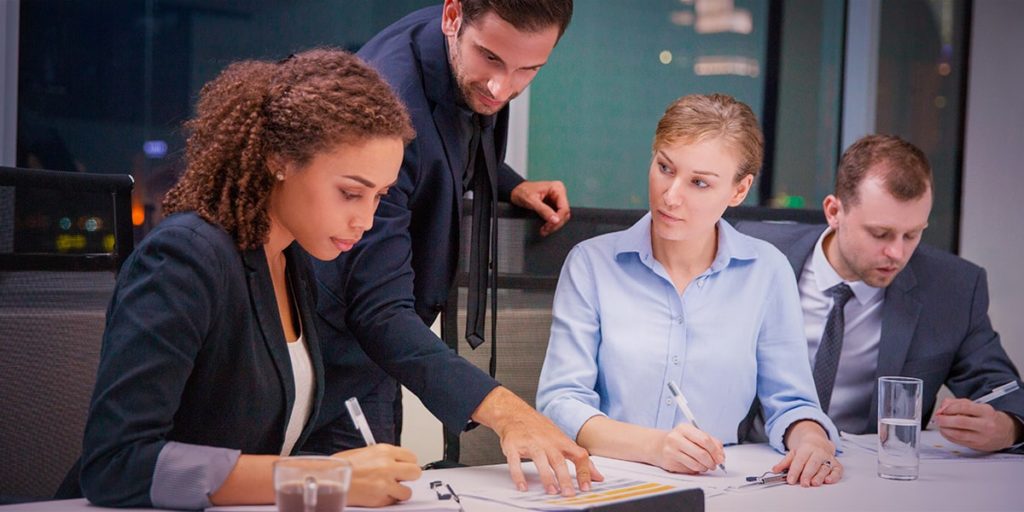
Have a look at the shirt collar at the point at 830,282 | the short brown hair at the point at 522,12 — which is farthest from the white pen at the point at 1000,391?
the short brown hair at the point at 522,12

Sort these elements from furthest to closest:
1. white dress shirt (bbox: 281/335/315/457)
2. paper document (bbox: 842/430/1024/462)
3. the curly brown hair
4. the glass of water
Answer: paper document (bbox: 842/430/1024/462) < the glass of water < white dress shirt (bbox: 281/335/315/457) < the curly brown hair

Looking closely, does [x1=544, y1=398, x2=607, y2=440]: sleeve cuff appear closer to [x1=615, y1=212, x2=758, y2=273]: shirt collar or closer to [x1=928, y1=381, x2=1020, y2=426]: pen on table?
[x1=615, y1=212, x2=758, y2=273]: shirt collar

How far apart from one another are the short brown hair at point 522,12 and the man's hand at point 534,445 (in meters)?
0.71

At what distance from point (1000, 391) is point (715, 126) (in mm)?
815

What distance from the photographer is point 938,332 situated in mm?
2447

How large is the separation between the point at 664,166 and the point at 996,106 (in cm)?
262

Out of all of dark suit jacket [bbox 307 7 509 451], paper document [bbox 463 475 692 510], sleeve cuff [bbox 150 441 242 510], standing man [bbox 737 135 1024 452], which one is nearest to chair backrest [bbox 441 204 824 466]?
dark suit jacket [bbox 307 7 509 451]

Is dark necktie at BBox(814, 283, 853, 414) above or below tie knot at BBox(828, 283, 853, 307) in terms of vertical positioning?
below

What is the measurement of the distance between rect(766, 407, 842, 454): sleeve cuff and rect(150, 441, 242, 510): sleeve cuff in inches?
42.1

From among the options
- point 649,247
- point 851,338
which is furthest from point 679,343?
point 851,338

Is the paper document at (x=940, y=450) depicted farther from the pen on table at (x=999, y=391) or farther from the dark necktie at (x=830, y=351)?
the dark necktie at (x=830, y=351)

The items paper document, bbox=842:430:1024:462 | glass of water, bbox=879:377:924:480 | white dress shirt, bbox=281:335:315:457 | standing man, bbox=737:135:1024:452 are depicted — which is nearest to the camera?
white dress shirt, bbox=281:335:315:457

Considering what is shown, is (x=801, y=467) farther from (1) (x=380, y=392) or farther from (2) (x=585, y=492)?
(1) (x=380, y=392)

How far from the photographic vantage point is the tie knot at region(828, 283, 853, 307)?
2.46 meters
